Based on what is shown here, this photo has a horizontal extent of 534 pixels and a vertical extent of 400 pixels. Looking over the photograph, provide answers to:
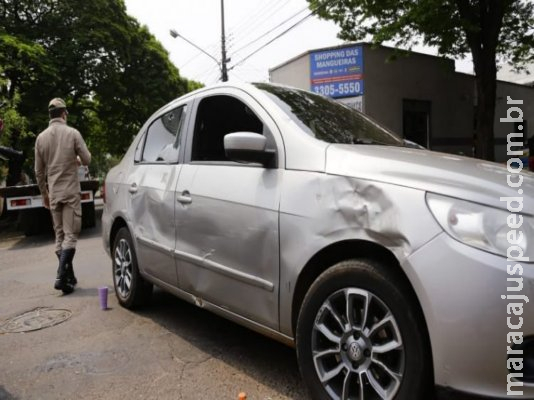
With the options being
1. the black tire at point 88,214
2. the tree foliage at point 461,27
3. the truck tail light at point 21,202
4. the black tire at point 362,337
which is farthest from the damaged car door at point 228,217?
the tree foliage at point 461,27

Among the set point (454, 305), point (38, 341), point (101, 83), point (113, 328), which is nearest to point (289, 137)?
point (454, 305)

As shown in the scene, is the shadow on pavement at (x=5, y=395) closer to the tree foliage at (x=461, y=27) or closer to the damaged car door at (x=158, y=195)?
the damaged car door at (x=158, y=195)

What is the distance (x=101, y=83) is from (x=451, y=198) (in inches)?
676

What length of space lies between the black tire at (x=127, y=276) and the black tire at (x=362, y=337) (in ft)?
7.30

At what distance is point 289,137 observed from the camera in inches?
107

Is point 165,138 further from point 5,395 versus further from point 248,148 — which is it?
point 5,395

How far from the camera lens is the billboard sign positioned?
15047mm

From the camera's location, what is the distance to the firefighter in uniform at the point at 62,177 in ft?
17.0

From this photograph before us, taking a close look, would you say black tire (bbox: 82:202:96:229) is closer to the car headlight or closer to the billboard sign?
the billboard sign

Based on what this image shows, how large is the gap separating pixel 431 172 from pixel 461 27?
1239 cm

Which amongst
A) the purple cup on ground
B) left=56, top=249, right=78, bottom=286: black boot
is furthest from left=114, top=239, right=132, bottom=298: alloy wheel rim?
left=56, top=249, right=78, bottom=286: black boot

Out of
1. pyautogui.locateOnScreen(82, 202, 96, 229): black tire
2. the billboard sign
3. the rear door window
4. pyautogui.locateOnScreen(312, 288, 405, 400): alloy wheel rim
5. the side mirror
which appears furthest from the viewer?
the billboard sign

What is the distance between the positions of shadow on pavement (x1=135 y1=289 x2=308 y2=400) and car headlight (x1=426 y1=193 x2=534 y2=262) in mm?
1370

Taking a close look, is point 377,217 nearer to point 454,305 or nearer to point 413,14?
point 454,305
